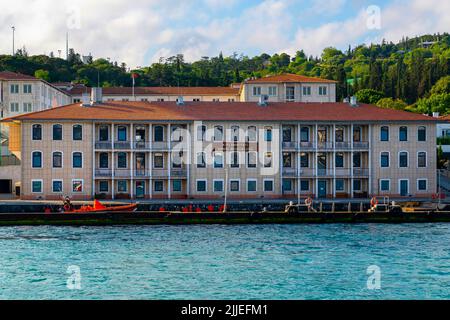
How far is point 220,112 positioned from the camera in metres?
63.7

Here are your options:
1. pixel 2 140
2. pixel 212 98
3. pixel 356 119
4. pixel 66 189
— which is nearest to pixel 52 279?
pixel 66 189

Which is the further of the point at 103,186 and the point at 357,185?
the point at 357,185

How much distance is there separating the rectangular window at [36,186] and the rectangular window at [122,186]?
6310 millimetres

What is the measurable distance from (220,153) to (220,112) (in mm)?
3864

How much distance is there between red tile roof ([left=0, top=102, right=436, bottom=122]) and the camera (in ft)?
202

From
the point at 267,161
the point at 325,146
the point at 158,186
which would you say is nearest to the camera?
the point at 158,186

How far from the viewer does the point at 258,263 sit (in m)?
35.2

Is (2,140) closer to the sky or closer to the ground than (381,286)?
closer to the sky

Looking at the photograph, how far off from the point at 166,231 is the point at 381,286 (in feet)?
Result: 66.5

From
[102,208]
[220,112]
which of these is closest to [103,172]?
[102,208]

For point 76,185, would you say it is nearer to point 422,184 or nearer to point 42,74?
point 422,184

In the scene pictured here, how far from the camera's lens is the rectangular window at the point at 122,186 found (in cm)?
6184

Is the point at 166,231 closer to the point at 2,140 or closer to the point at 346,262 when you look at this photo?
the point at 346,262

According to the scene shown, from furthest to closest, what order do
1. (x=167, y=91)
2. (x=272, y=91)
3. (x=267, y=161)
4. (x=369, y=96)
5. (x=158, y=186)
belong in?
(x=369, y=96) < (x=167, y=91) < (x=272, y=91) < (x=267, y=161) < (x=158, y=186)
